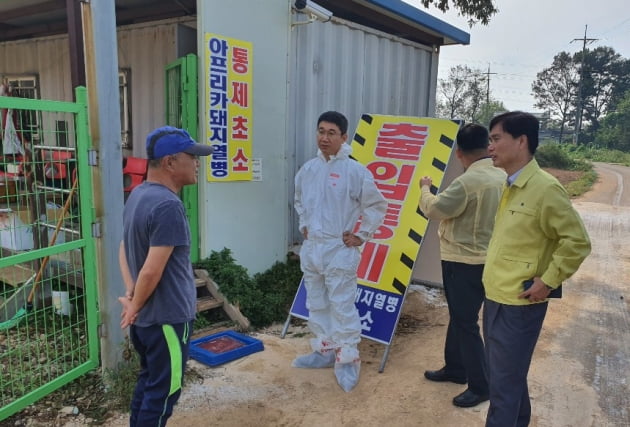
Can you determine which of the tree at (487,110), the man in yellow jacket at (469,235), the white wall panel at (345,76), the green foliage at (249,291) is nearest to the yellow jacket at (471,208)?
the man in yellow jacket at (469,235)

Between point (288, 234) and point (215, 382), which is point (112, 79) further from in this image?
point (288, 234)

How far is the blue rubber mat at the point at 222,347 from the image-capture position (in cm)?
358

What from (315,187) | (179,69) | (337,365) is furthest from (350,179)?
(179,69)

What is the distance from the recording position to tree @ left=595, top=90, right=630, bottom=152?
4609cm

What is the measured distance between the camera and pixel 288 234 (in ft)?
18.5

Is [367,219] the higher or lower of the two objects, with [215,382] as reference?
higher

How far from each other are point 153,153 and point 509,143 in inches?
64.3

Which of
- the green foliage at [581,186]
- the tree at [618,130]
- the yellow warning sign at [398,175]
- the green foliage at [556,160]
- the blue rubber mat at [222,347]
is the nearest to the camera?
the blue rubber mat at [222,347]

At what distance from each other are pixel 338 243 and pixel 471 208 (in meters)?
0.91

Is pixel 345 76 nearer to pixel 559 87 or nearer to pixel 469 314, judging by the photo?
pixel 469 314

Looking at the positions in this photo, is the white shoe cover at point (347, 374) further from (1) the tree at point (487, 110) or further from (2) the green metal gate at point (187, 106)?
(1) the tree at point (487, 110)

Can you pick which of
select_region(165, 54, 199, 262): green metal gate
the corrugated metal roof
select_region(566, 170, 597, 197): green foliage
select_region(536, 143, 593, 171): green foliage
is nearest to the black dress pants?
select_region(165, 54, 199, 262): green metal gate

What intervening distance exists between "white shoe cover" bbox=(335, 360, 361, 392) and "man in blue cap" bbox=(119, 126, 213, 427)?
1.50 metres

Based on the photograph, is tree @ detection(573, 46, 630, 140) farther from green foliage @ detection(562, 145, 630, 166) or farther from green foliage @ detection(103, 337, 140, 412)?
green foliage @ detection(103, 337, 140, 412)
